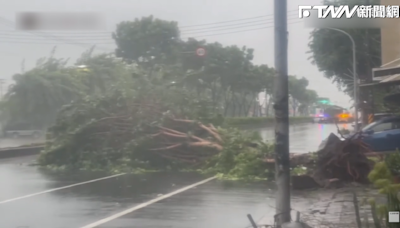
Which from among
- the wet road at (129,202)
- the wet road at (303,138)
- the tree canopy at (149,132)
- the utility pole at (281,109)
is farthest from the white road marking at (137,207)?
the wet road at (303,138)

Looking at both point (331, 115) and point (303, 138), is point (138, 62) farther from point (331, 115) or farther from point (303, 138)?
point (331, 115)

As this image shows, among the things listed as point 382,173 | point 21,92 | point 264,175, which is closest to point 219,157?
point 264,175

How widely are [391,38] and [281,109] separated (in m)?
11.8

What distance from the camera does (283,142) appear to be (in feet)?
30.3

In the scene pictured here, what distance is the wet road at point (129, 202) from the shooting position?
35.5 ft

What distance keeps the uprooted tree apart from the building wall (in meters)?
5.11

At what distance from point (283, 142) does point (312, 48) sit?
21869mm

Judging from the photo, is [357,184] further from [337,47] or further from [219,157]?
[337,47]

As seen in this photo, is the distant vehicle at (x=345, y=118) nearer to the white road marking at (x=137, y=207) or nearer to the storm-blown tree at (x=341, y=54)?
the storm-blown tree at (x=341, y=54)

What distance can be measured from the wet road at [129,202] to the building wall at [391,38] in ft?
18.7

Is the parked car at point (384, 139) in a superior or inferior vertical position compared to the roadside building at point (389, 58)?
inferior

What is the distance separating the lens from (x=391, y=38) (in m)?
19.7

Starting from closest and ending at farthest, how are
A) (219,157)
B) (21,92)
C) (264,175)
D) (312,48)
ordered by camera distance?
(264,175) → (219,157) → (312,48) → (21,92)

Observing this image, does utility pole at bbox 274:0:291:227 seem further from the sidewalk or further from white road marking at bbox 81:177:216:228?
white road marking at bbox 81:177:216:228
